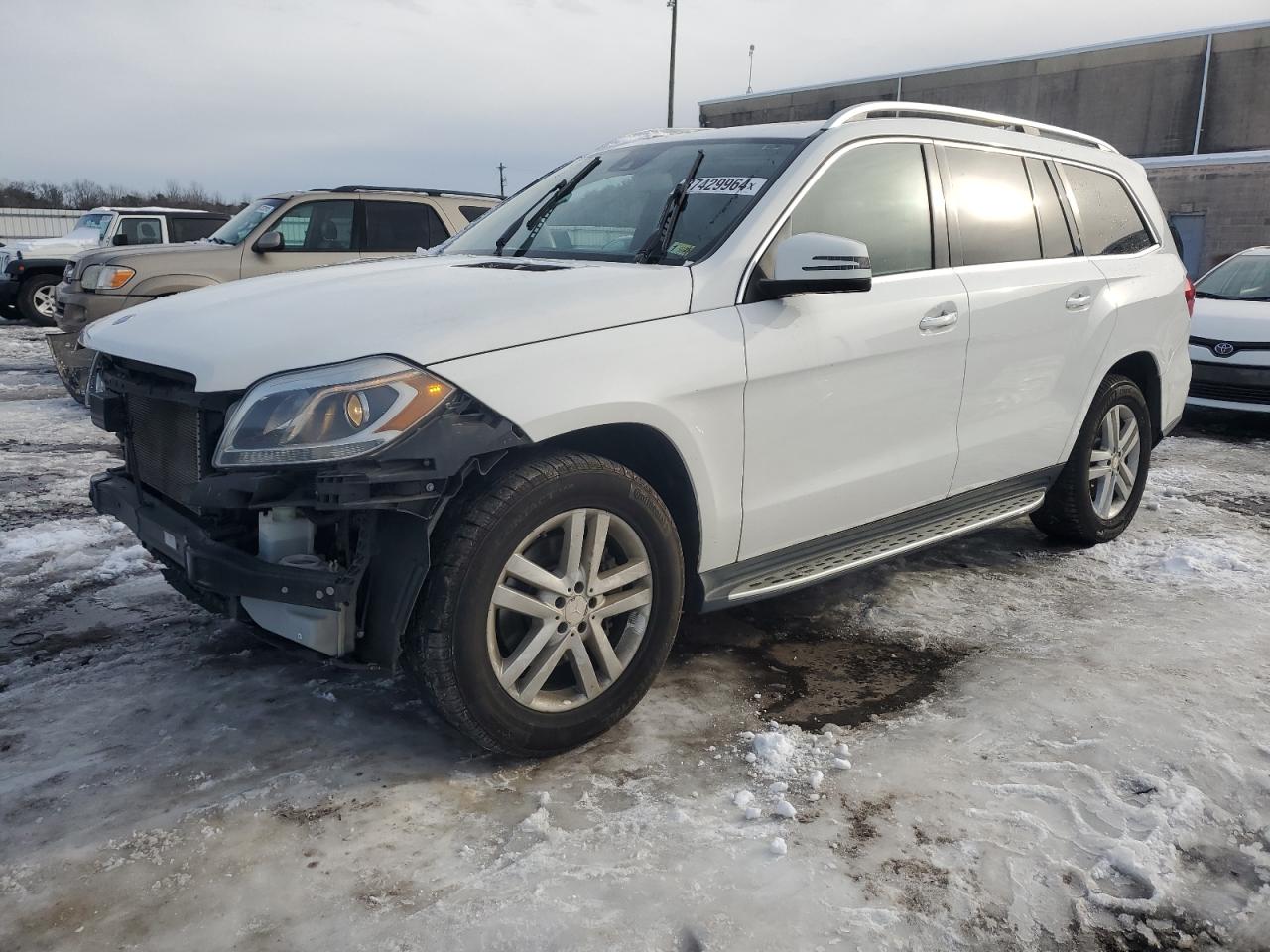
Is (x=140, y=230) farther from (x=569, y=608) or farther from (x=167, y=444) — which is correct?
(x=569, y=608)

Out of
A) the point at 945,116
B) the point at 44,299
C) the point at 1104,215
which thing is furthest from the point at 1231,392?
the point at 44,299

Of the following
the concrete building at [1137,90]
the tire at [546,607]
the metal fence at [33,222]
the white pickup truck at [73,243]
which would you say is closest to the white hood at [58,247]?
the white pickup truck at [73,243]

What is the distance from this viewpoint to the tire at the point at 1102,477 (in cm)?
468

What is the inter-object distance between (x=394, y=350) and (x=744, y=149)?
1698 millimetres

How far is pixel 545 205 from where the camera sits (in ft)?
13.2

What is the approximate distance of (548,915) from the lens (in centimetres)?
220

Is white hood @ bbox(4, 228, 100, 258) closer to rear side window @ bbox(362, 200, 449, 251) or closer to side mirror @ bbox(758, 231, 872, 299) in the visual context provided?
rear side window @ bbox(362, 200, 449, 251)

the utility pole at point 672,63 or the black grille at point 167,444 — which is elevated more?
the utility pole at point 672,63

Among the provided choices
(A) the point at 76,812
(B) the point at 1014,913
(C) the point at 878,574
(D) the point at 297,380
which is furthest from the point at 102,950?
(C) the point at 878,574

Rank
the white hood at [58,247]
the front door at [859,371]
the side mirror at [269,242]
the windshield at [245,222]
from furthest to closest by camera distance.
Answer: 1. the white hood at [58,247]
2. the windshield at [245,222]
3. the side mirror at [269,242]
4. the front door at [859,371]

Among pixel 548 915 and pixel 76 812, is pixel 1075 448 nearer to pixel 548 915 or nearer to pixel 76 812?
pixel 548 915

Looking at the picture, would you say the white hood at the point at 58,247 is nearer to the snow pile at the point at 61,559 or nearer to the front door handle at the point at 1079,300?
the snow pile at the point at 61,559

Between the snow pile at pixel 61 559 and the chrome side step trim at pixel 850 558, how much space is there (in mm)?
2759

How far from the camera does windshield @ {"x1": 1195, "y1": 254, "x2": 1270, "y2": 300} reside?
29.7 ft
